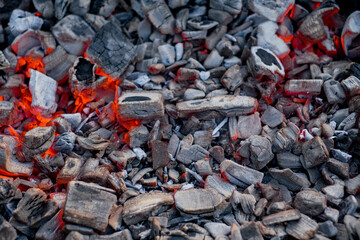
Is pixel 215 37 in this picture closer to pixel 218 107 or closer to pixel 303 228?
pixel 218 107

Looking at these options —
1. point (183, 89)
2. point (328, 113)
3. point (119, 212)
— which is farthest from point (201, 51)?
point (119, 212)

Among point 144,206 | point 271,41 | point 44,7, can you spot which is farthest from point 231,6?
point 144,206

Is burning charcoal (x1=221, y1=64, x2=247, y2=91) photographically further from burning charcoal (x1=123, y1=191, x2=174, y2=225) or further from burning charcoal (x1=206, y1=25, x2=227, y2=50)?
burning charcoal (x1=123, y1=191, x2=174, y2=225)

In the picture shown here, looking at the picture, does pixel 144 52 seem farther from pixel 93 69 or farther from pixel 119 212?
pixel 119 212

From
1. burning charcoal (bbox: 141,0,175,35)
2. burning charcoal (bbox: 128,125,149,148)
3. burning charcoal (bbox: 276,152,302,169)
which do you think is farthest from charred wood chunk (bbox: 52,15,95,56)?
burning charcoal (bbox: 276,152,302,169)

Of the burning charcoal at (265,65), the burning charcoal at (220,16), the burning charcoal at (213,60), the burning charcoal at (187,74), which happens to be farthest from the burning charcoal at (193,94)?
the burning charcoal at (220,16)

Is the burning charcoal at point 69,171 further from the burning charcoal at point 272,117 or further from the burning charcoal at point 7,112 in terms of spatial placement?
the burning charcoal at point 272,117
